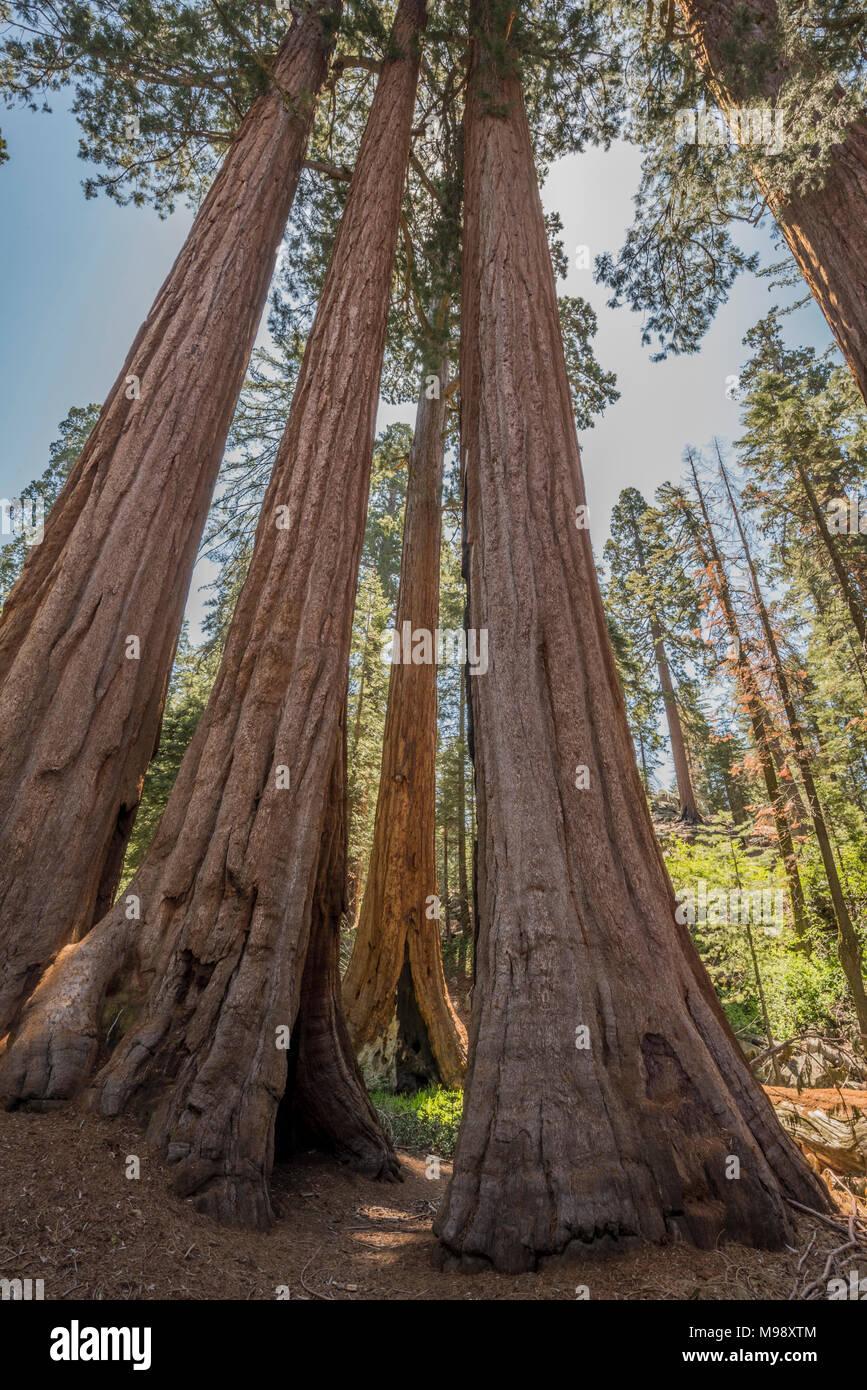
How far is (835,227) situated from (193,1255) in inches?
266

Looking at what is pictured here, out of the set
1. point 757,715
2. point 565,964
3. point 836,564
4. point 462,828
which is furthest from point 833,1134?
point 462,828

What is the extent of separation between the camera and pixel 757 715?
42.8 feet

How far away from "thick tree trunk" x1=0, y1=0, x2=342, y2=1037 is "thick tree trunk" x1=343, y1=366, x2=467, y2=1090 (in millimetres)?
4643

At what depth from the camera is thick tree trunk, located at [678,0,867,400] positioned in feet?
14.4

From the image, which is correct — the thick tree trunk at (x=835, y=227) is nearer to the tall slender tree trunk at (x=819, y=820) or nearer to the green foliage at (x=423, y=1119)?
the green foliage at (x=423, y=1119)

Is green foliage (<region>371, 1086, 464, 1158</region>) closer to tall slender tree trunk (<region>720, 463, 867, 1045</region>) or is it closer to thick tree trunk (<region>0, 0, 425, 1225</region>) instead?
thick tree trunk (<region>0, 0, 425, 1225</region>)

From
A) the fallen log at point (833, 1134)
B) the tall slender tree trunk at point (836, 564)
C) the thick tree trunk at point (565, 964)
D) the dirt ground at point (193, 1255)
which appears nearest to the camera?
the dirt ground at point (193, 1255)

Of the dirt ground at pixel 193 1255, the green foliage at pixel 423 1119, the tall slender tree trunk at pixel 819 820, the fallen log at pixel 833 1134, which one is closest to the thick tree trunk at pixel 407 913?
the green foliage at pixel 423 1119

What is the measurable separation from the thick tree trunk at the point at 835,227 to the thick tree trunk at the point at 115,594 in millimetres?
4157

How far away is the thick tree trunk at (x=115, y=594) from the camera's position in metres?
3.42

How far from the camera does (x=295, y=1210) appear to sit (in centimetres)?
296

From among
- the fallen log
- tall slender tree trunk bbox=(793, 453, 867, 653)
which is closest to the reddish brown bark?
the fallen log

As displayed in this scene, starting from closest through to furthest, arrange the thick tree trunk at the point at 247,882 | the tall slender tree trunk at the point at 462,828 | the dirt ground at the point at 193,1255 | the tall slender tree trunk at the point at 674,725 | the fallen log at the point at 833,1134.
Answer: the dirt ground at the point at 193,1255
the thick tree trunk at the point at 247,882
the fallen log at the point at 833,1134
the tall slender tree trunk at the point at 462,828
the tall slender tree trunk at the point at 674,725

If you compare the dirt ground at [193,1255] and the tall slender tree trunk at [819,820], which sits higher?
the tall slender tree trunk at [819,820]
